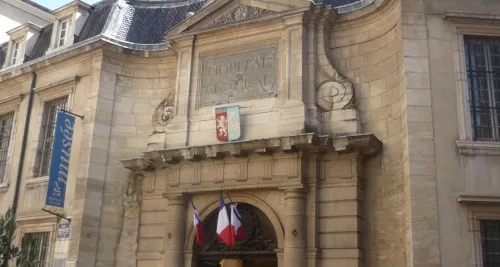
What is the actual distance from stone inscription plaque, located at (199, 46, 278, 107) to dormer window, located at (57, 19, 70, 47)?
488 centimetres

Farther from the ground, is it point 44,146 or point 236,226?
point 44,146

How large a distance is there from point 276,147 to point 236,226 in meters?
1.83

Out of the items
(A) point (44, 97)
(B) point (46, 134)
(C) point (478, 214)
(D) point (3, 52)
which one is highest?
(D) point (3, 52)

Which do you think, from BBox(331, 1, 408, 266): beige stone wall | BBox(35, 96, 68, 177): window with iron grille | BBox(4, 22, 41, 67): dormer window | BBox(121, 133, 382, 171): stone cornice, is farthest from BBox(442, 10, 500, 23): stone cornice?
BBox(4, 22, 41, 67): dormer window

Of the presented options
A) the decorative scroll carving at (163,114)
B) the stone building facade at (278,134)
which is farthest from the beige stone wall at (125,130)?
the decorative scroll carving at (163,114)

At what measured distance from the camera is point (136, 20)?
16297mm

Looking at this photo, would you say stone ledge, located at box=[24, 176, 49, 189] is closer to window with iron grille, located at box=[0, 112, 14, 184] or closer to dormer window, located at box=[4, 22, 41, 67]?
window with iron grille, located at box=[0, 112, 14, 184]

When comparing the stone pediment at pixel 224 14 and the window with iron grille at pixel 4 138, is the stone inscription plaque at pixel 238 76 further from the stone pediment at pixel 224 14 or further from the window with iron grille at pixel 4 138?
the window with iron grille at pixel 4 138

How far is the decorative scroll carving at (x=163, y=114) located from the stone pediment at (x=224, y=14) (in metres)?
1.62

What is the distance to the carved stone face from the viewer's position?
12.4 metres

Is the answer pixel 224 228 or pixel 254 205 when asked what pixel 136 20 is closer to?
pixel 254 205

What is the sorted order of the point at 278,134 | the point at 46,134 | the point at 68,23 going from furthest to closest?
the point at 68,23 < the point at 46,134 < the point at 278,134

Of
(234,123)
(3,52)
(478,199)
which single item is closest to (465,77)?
(478,199)

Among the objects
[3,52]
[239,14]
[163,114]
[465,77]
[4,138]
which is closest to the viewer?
[465,77]
